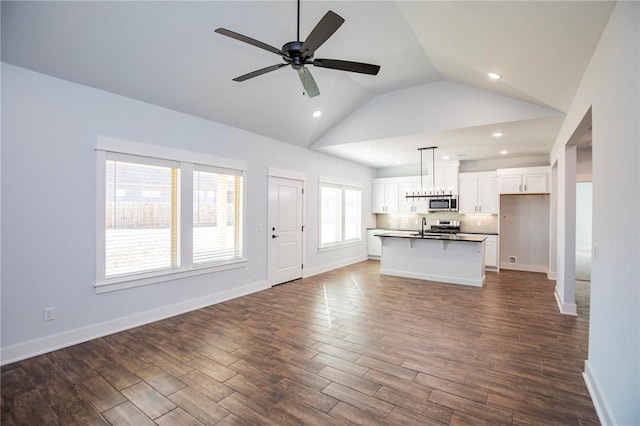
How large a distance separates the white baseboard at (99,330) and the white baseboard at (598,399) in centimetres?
444

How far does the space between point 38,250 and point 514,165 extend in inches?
350

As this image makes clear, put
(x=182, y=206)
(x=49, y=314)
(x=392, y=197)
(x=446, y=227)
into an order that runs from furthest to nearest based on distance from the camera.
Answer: (x=392, y=197) < (x=446, y=227) < (x=182, y=206) < (x=49, y=314)

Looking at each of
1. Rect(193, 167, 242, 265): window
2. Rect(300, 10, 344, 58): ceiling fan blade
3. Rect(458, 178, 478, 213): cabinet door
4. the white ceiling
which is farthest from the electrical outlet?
Rect(458, 178, 478, 213): cabinet door

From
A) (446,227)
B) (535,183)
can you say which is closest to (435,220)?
(446,227)

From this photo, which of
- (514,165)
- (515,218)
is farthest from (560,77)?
(515,218)

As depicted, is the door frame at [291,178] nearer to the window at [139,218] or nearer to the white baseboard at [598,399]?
the window at [139,218]

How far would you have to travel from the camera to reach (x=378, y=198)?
9.34m

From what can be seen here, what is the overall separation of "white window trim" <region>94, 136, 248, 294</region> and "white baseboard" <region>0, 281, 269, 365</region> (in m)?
0.39

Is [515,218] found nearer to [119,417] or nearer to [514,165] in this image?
[514,165]

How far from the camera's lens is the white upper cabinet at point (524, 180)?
6.85 metres

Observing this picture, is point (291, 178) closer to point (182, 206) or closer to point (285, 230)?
point (285, 230)

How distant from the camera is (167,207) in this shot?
14.0 feet

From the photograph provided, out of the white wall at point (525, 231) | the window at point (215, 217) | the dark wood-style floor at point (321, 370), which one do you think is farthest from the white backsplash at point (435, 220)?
the window at point (215, 217)

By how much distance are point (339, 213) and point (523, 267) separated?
15.4 feet
